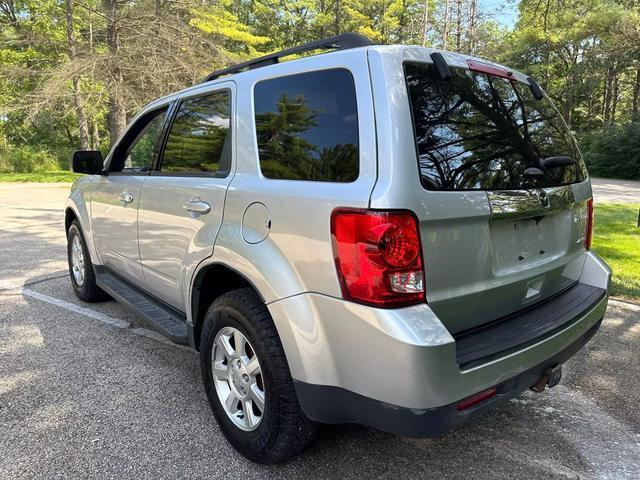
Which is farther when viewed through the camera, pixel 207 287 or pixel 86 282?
pixel 86 282

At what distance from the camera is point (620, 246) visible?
7.09 m

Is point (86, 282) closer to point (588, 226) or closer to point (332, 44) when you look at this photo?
point (332, 44)

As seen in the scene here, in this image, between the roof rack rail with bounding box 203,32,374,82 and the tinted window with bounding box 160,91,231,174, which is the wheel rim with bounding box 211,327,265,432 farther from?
the roof rack rail with bounding box 203,32,374,82

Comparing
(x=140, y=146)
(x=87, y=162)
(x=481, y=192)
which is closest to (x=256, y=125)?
(x=481, y=192)

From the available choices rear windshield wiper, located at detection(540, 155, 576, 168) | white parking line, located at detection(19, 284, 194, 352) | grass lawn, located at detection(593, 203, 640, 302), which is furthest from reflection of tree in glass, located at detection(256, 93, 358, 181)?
grass lawn, located at detection(593, 203, 640, 302)

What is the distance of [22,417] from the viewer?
2.77 m

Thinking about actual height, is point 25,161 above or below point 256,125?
below

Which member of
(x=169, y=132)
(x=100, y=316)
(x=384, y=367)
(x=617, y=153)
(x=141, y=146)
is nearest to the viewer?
(x=384, y=367)

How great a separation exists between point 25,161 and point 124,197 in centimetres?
2763

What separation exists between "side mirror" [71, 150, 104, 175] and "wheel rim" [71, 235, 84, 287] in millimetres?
903

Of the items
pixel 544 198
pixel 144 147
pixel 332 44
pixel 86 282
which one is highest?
pixel 332 44

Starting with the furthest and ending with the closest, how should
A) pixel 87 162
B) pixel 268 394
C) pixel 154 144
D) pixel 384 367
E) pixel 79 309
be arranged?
pixel 79 309
pixel 87 162
pixel 154 144
pixel 268 394
pixel 384 367

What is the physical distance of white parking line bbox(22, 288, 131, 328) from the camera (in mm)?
4223

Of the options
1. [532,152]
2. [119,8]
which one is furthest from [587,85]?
[532,152]
